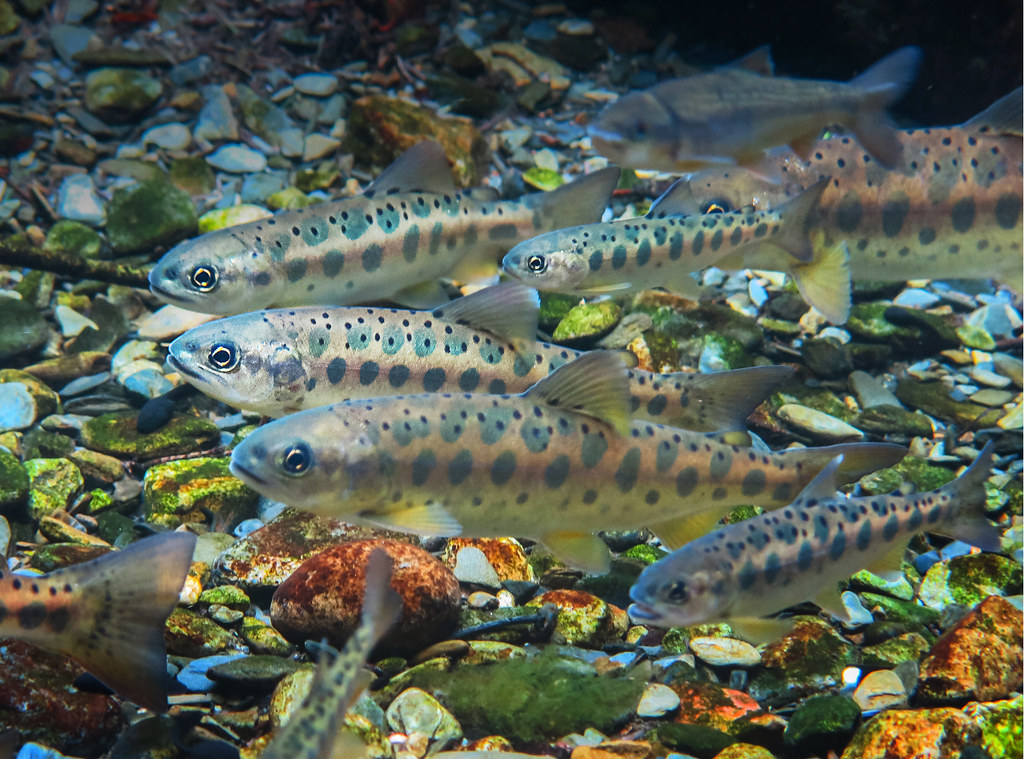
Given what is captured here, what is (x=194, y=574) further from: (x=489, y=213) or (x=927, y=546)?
(x=927, y=546)

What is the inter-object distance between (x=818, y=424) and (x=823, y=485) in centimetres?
201

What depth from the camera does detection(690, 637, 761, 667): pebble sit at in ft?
11.0

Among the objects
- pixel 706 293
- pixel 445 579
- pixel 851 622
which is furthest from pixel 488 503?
pixel 706 293

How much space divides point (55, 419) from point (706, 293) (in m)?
4.75

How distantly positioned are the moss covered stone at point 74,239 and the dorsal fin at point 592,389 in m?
5.19

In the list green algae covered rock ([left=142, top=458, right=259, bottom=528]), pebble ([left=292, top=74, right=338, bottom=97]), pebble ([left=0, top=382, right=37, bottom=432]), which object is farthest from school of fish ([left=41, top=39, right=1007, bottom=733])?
pebble ([left=292, top=74, right=338, bottom=97])

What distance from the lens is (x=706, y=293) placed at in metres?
6.48

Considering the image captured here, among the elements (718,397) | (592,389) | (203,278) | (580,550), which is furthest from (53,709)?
(718,397)

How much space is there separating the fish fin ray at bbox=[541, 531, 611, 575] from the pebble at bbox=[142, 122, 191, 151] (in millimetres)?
6643

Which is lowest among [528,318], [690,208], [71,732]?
[71,732]

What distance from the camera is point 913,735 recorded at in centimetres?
279

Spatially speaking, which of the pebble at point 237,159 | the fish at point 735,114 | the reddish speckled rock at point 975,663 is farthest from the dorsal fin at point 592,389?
the pebble at point 237,159

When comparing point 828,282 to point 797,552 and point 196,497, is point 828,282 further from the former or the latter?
point 196,497

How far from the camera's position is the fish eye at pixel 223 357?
11.9ft
